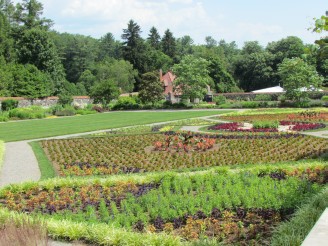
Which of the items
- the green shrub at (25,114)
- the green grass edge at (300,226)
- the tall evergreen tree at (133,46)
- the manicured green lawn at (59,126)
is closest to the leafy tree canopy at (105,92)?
the green shrub at (25,114)

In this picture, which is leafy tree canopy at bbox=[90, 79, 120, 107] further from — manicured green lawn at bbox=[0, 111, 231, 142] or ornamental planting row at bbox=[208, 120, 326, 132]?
ornamental planting row at bbox=[208, 120, 326, 132]

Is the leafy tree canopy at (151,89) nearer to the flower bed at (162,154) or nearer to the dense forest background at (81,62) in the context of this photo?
the dense forest background at (81,62)

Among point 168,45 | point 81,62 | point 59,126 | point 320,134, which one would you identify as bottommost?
point 320,134

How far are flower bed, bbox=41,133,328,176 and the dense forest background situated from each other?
3424 centimetres

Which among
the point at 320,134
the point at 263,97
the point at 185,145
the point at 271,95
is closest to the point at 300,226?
the point at 185,145

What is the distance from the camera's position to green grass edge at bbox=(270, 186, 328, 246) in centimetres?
502

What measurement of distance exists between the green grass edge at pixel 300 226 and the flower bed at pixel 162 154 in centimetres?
656

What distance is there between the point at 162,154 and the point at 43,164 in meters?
4.03

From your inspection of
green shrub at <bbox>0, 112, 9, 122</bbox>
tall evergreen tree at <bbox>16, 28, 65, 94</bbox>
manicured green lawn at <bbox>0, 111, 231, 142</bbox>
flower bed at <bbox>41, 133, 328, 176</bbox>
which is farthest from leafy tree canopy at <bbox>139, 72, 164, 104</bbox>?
flower bed at <bbox>41, 133, 328, 176</bbox>

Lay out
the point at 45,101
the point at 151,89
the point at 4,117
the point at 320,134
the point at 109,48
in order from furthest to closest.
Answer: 1. the point at 109,48
2. the point at 45,101
3. the point at 151,89
4. the point at 4,117
5. the point at 320,134

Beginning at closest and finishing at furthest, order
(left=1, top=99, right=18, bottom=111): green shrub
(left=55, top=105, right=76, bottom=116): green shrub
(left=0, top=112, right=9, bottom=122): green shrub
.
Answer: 1. (left=0, top=112, right=9, bottom=122): green shrub
2. (left=55, top=105, right=76, bottom=116): green shrub
3. (left=1, top=99, right=18, bottom=111): green shrub

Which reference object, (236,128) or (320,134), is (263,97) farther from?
(320,134)

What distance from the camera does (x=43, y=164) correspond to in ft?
46.3

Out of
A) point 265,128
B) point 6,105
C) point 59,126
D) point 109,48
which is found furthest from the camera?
A: point 109,48
